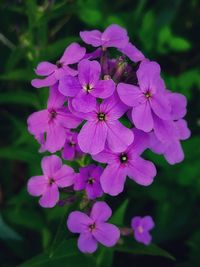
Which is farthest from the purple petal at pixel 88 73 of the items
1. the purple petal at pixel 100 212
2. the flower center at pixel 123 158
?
the purple petal at pixel 100 212

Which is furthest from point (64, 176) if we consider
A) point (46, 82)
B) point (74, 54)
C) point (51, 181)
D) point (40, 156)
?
point (40, 156)

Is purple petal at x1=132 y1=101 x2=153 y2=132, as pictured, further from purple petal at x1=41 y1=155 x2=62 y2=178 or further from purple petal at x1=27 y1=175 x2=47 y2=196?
purple petal at x1=27 y1=175 x2=47 y2=196

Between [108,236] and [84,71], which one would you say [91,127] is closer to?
[84,71]

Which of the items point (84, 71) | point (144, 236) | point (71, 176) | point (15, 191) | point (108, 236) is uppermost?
point (84, 71)

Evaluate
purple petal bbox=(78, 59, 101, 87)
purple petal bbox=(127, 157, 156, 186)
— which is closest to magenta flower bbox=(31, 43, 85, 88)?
purple petal bbox=(78, 59, 101, 87)

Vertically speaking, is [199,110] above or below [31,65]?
below

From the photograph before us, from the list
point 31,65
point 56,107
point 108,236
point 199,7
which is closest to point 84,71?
point 56,107

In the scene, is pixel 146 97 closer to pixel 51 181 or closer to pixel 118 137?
pixel 118 137
